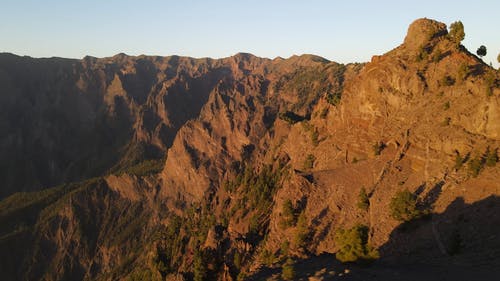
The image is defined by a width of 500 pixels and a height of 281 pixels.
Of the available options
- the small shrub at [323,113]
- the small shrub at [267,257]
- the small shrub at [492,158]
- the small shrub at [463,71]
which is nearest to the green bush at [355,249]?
the small shrub at [267,257]

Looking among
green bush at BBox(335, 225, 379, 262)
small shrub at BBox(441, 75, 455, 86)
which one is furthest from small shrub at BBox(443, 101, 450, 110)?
green bush at BBox(335, 225, 379, 262)

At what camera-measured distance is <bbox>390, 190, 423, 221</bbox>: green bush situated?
50406mm

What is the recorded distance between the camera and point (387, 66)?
74562mm

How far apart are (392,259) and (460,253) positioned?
7.28 m

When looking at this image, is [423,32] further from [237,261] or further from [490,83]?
[237,261]

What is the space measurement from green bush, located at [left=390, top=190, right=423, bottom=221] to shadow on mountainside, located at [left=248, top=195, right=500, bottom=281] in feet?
3.10

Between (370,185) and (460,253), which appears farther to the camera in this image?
(370,185)

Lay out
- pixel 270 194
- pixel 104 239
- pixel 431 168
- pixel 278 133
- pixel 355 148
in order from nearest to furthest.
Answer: pixel 431 168 < pixel 355 148 < pixel 270 194 < pixel 278 133 < pixel 104 239

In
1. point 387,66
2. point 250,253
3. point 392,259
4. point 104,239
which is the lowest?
point 104,239

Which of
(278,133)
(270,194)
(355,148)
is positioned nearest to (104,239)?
(278,133)

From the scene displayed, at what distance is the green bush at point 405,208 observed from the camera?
165ft

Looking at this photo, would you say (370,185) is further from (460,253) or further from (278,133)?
(278,133)

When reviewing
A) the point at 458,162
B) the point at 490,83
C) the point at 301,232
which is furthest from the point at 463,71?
the point at 301,232

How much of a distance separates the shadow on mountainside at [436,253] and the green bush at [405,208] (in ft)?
3.10
